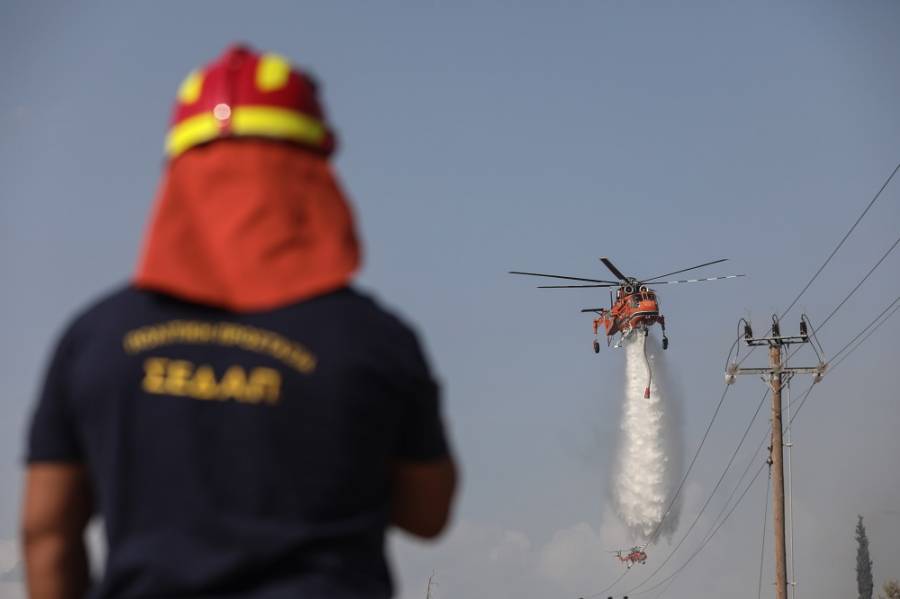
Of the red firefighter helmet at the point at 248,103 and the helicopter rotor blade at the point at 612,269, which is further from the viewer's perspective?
the helicopter rotor blade at the point at 612,269

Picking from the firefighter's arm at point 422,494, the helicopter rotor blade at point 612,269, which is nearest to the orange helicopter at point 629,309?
the helicopter rotor blade at point 612,269

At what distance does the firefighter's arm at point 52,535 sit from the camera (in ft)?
8.01

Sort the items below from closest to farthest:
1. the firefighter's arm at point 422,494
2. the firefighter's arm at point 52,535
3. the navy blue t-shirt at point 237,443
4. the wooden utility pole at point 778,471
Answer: the navy blue t-shirt at point 237,443 < the firefighter's arm at point 52,535 < the firefighter's arm at point 422,494 < the wooden utility pole at point 778,471

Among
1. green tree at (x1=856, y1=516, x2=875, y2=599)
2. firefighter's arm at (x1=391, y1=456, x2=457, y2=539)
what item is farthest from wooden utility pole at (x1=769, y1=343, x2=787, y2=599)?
green tree at (x1=856, y1=516, x2=875, y2=599)

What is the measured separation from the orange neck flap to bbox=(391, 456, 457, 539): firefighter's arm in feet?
1.35

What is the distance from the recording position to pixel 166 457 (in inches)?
91.8

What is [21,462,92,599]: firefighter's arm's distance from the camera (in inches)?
96.1

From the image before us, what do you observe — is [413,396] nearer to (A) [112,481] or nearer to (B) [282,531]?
(B) [282,531]

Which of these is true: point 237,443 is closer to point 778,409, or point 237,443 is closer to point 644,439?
point 778,409

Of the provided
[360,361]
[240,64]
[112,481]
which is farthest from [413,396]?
[240,64]

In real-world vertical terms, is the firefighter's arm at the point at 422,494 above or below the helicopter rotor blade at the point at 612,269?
below

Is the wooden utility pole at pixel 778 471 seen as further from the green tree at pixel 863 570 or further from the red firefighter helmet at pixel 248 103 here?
the green tree at pixel 863 570

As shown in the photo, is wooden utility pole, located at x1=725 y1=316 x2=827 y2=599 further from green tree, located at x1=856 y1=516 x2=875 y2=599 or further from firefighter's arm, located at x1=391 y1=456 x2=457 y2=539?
green tree, located at x1=856 y1=516 x2=875 y2=599

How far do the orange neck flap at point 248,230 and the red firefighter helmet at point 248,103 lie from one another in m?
0.03
